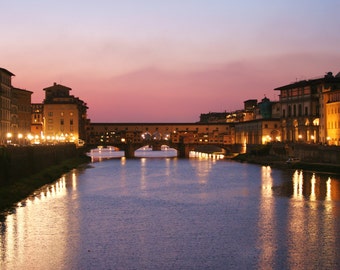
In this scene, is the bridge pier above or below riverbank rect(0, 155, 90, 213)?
above

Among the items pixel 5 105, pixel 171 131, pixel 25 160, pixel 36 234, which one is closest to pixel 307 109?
pixel 5 105

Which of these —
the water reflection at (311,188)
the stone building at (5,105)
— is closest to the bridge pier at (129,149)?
the stone building at (5,105)

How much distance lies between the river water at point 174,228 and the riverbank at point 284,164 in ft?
39.7

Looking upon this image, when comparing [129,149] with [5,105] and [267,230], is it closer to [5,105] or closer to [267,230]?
[5,105]

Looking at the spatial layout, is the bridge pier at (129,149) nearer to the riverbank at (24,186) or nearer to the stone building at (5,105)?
the stone building at (5,105)

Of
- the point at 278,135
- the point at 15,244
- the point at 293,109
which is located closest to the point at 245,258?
the point at 15,244

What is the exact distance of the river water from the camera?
2298cm

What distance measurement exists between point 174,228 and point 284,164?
153 ft

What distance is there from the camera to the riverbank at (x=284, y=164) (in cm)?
5988

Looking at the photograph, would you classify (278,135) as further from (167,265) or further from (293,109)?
(167,265)

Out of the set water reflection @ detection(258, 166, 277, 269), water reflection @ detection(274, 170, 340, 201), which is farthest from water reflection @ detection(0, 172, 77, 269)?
water reflection @ detection(274, 170, 340, 201)

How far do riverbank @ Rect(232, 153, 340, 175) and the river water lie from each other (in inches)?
477

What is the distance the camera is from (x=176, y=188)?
4831 centimetres

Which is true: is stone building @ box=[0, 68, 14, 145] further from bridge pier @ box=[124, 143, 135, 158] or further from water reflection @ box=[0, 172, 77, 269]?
bridge pier @ box=[124, 143, 135, 158]
